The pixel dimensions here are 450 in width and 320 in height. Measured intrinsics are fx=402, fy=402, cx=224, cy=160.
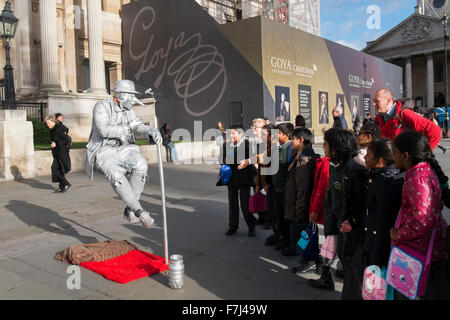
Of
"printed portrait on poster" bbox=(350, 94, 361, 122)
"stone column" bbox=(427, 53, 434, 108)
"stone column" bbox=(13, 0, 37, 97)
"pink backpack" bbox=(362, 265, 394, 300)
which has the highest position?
"stone column" bbox=(427, 53, 434, 108)

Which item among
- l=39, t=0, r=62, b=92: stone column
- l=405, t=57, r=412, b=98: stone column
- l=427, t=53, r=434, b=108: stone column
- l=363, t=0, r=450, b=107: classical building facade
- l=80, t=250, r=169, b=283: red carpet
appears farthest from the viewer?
l=405, t=57, r=412, b=98: stone column

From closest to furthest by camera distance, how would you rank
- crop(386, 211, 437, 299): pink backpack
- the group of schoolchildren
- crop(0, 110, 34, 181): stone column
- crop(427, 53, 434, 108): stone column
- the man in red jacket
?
crop(386, 211, 437, 299): pink backpack
the group of schoolchildren
the man in red jacket
crop(0, 110, 34, 181): stone column
crop(427, 53, 434, 108): stone column

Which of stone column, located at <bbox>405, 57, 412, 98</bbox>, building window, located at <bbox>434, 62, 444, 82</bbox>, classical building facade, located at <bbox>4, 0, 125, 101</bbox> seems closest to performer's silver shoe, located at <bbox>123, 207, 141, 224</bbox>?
classical building facade, located at <bbox>4, 0, 125, 101</bbox>

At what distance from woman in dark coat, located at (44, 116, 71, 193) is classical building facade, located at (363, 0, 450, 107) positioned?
5406 cm

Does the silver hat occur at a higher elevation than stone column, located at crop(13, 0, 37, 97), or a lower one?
lower

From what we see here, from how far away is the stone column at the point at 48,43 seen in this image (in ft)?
61.5

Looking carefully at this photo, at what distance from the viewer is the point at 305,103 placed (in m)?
22.5

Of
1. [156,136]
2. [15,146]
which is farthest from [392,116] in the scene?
[15,146]

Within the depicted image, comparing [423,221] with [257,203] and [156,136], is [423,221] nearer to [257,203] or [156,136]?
[156,136]

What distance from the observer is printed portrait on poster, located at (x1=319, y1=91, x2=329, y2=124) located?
2402cm

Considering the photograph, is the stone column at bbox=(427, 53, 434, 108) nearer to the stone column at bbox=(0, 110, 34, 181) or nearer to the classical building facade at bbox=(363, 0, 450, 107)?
the classical building facade at bbox=(363, 0, 450, 107)

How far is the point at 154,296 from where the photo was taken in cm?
368

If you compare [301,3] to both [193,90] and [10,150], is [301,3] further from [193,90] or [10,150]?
[10,150]
